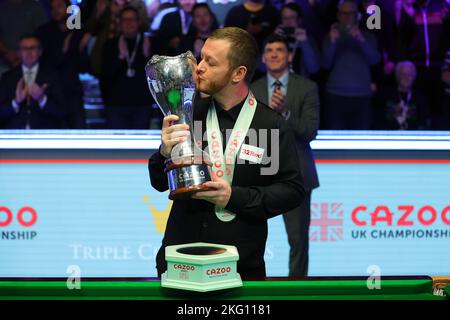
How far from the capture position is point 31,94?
24.7 ft

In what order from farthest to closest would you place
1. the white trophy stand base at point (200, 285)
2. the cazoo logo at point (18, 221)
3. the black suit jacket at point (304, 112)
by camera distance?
the cazoo logo at point (18, 221) → the black suit jacket at point (304, 112) → the white trophy stand base at point (200, 285)

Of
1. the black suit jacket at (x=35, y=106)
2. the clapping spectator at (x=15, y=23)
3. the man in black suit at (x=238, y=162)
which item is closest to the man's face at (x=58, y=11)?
the clapping spectator at (x=15, y=23)

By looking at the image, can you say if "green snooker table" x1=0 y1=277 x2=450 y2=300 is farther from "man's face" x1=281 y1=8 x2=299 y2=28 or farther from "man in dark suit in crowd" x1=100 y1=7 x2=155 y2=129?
"man's face" x1=281 y1=8 x2=299 y2=28

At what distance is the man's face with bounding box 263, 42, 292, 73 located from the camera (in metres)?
6.81

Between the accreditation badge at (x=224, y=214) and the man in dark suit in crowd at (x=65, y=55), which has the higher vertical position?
the man in dark suit in crowd at (x=65, y=55)

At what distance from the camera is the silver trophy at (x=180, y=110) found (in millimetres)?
3520

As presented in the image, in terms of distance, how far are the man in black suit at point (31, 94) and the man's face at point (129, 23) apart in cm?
71

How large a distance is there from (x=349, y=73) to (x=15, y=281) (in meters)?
4.84

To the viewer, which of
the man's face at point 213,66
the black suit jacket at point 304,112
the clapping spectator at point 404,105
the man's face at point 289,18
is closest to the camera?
the man's face at point 213,66

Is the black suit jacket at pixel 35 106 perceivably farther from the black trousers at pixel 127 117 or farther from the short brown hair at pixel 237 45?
the short brown hair at pixel 237 45

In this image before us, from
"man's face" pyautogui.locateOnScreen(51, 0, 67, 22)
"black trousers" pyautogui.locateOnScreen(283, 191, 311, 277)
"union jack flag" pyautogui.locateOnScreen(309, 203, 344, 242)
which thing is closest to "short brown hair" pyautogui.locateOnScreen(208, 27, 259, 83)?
"black trousers" pyautogui.locateOnScreen(283, 191, 311, 277)

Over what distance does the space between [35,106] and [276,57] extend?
2162 millimetres

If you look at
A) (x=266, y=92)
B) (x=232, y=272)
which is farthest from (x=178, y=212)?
(x=266, y=92)

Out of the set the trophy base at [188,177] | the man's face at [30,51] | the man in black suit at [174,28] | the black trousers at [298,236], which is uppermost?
the man in black suit at [174,28]
